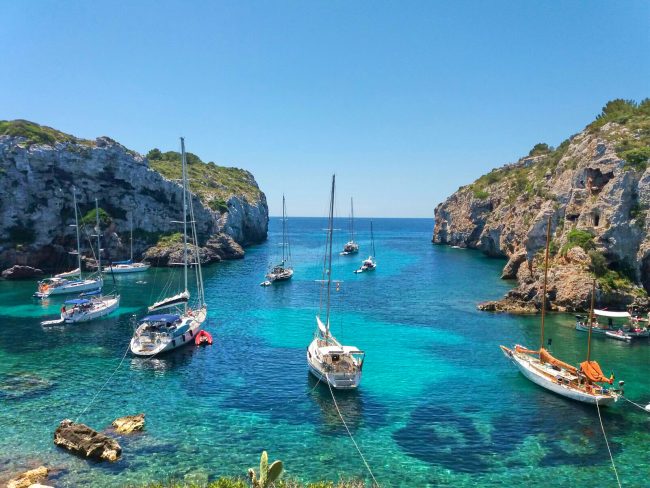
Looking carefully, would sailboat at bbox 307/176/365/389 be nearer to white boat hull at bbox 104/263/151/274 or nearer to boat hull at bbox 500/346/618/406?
boat hull at bbox 500/346/618/406

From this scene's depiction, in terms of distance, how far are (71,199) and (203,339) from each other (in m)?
64.9

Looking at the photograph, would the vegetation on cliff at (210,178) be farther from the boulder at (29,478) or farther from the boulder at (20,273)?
the boulder at (29,478)

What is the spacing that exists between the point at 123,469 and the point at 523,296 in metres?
55.9

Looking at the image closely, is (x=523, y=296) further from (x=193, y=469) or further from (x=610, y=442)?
(x=193, y=469)

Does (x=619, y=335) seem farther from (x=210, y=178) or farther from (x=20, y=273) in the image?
(x=210, y=178)

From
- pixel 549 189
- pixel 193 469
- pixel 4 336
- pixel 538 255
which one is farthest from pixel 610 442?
pixel 549 189

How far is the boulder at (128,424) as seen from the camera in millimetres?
29203

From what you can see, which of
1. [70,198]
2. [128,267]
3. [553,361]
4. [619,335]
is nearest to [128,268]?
[128,267]

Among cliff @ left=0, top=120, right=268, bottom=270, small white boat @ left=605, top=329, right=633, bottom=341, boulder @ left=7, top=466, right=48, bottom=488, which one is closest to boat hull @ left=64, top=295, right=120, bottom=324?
cliff @ left=0, top=120, right=268, bottom=270

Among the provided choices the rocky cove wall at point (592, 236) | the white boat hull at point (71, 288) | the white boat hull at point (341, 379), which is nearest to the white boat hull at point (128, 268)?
the white boat hull at point (71, 288)

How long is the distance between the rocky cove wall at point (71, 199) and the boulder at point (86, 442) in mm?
74300

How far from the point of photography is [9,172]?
90.4m

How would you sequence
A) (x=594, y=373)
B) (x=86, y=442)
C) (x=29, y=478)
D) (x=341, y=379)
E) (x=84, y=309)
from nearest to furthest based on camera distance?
(x=29, y=478)
(x=86, y=442)
(x=594, y=373)
(x=341, y=379)
(x=84, y=309)

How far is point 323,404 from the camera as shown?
34.2m
